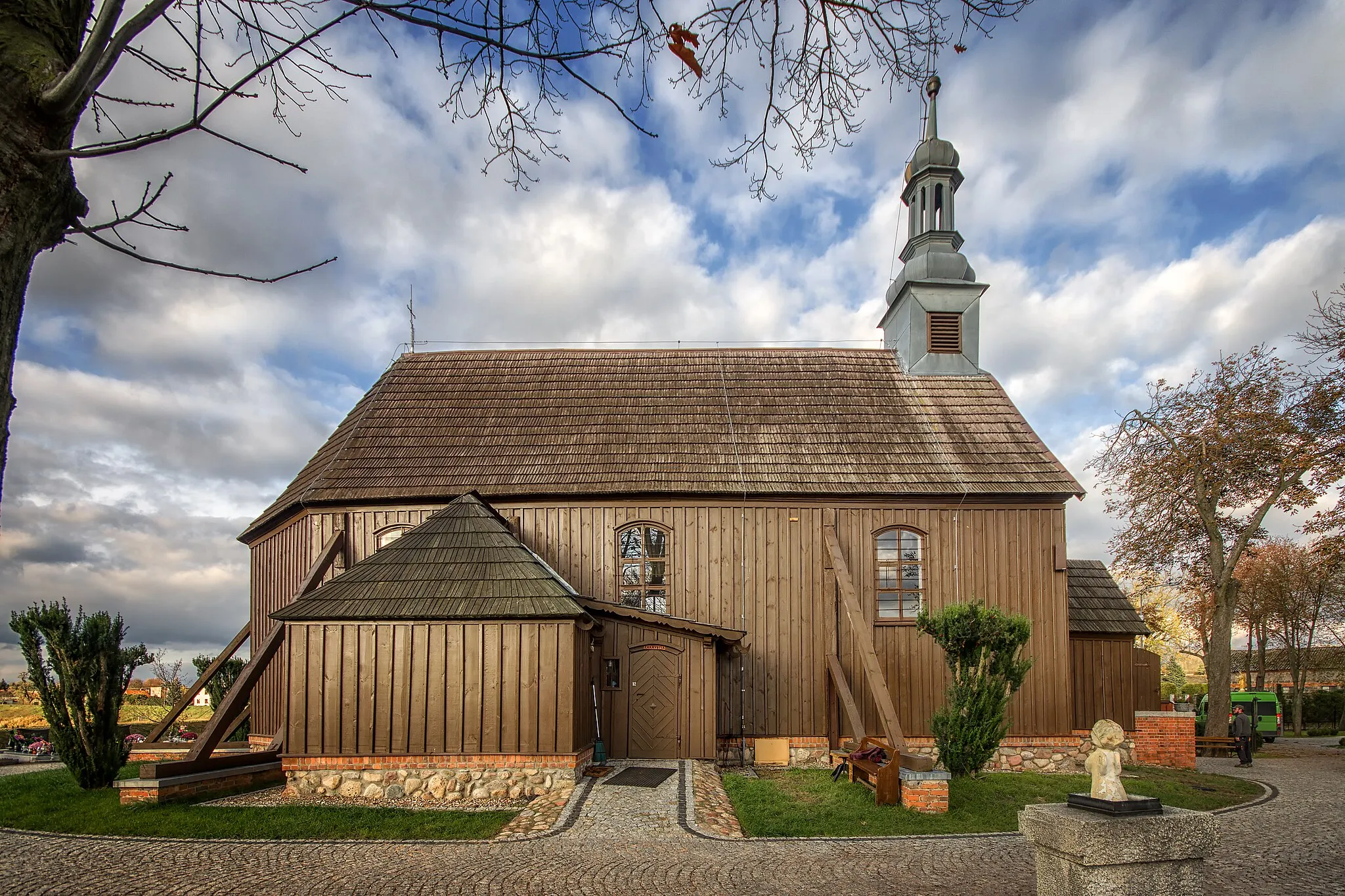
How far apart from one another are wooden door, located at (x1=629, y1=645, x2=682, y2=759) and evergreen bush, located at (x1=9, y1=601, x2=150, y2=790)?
27.2 feet

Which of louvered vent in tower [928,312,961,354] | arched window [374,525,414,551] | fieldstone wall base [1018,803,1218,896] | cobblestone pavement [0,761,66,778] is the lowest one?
cobblestone pavement [0,761,66,778]

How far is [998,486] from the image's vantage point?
16.3 m

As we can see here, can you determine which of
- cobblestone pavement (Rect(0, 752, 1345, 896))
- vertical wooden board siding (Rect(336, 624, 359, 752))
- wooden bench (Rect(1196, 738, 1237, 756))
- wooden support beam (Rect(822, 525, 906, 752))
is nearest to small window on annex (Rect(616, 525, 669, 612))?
wooden support beam (Rect(822, 525, 906, 752))

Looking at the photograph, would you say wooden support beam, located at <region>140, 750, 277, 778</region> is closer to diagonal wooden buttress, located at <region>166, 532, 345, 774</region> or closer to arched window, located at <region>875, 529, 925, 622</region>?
diagonal wooden buttress, located at <region>166, 532, 345, 774</region>

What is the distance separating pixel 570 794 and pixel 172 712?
8.16 m

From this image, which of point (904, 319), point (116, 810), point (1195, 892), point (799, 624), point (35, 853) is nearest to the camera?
point (1195, 892)

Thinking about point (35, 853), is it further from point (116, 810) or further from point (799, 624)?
point (799, 624)

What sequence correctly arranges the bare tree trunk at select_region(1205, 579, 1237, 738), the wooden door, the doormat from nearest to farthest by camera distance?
the doormat → the wooden door → the bare tree trunk at select_region(1205, 579, 1237, 738)

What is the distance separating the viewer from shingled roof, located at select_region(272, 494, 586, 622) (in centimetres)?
1267

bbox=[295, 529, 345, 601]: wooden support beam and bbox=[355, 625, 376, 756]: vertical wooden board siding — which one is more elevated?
bbox=[295, 529, 345, 601]: wooden support beam

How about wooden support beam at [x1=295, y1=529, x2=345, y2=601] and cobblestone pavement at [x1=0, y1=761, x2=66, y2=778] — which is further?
cobblestone pavement at [x1=0, y1=761, x2=66, y2=778]

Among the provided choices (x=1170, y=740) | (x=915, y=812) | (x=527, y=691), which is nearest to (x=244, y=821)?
(x=527, y=691)

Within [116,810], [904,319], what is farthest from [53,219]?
[904,319]

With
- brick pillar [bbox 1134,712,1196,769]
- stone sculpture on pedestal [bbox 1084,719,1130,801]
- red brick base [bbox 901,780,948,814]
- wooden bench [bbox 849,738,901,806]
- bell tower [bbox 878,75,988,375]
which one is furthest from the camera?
bell tower [bbox 878,75,988,375]
